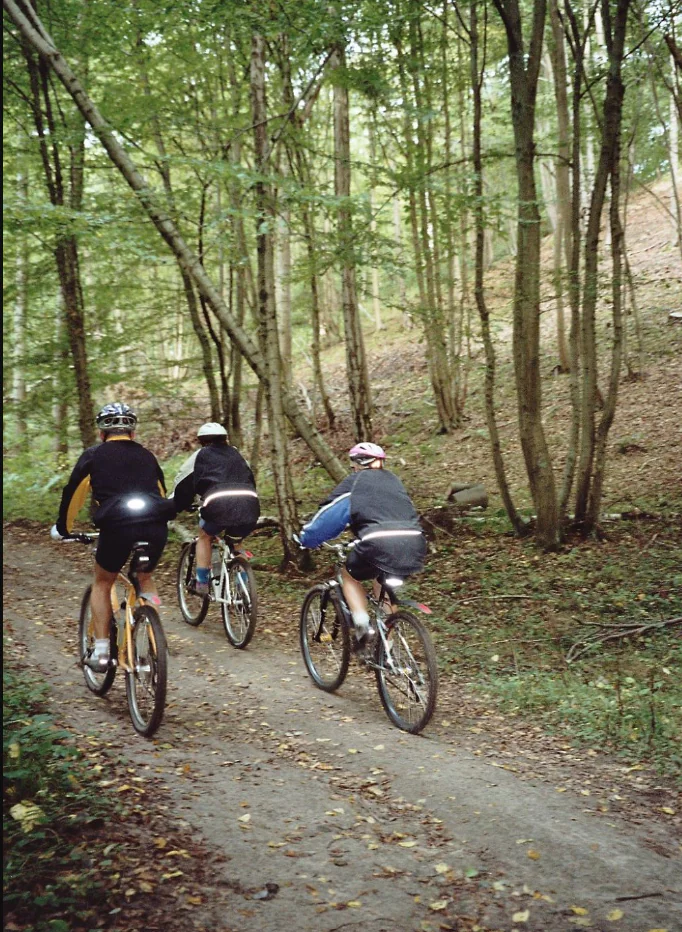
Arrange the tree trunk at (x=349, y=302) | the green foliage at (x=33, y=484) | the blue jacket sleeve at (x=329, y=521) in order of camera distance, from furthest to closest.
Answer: the green foliage at (x=33, y=484), the tree trunk at (x=349, y=302), the blue jacket sleeve at (x=329, y=521)

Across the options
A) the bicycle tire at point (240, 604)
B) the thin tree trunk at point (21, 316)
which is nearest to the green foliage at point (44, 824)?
the bicycle tire at point (240, 604)

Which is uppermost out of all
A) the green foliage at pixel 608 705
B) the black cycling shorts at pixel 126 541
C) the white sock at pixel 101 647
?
the black cycling shorts at pixel 126 541

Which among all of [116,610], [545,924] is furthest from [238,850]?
[116,610]

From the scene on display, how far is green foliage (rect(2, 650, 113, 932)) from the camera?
2941 mm

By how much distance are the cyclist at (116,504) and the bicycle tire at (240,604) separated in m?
1.97

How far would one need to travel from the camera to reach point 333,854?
12.4ft

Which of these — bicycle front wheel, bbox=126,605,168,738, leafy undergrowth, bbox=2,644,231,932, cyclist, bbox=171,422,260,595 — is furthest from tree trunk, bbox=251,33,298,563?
leafy undergrowth, bbox=2,644,231,932

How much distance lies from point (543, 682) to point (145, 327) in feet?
32.4

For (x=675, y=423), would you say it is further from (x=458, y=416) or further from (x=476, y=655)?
(x=476, y=655)

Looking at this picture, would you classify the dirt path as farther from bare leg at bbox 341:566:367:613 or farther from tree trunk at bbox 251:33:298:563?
tree trunk at bbox 251:33:298:563

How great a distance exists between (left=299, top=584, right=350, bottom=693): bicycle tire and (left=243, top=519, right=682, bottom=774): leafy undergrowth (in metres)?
1.20

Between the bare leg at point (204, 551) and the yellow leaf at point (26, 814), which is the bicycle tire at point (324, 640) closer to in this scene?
the bare leg at point (204, 551)

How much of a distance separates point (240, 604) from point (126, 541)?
251cm

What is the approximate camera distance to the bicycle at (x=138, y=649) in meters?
5.12
